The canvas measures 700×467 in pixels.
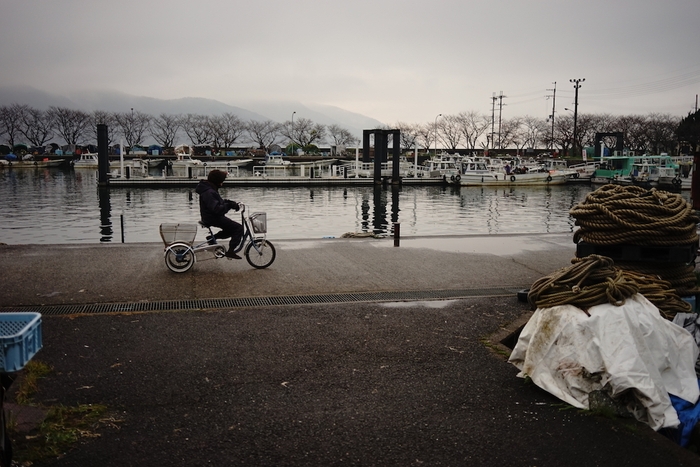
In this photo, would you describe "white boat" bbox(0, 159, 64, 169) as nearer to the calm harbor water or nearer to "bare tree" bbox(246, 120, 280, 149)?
the calm harbor water

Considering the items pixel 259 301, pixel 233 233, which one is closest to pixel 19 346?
pixel 259 301

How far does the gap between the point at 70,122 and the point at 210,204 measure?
110610mm

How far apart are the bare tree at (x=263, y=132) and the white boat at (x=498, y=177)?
209 feet

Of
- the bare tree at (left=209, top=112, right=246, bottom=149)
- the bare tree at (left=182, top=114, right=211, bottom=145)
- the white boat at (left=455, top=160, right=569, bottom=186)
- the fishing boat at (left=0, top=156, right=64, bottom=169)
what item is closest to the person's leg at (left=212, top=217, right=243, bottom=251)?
the white boat at (left=455, top=160, right=569, bottom=186)

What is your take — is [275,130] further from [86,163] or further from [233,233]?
[233,233]

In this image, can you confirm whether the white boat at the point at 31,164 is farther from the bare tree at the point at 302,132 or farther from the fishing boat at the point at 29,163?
the bare tree at the point at 302,132

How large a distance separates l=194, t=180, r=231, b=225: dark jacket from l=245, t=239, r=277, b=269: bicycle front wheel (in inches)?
25.4

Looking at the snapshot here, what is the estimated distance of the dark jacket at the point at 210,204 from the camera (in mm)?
8703

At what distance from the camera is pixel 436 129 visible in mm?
109938

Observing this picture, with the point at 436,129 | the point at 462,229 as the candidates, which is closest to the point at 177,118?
the point at 436,129

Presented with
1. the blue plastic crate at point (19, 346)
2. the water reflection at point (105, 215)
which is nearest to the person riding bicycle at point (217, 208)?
the blue plastic crate at point (19, 346)

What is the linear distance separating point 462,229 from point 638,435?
68.7ft

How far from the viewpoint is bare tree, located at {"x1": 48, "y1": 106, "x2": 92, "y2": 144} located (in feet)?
349

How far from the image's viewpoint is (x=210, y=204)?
870 centimetres
